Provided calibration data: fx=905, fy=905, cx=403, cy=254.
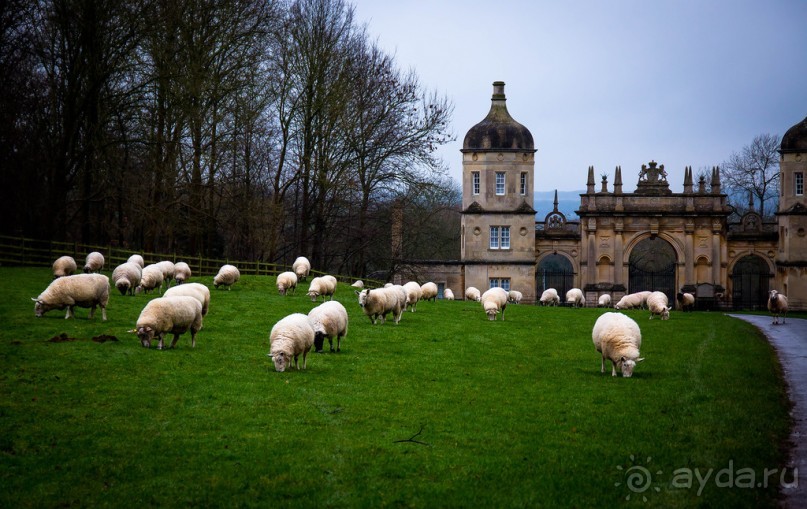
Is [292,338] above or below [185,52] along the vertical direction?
below

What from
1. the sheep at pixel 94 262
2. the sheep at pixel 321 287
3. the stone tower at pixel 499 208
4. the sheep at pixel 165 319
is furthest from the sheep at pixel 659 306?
the stone tower at pixel 499 208

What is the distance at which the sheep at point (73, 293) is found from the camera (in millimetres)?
22516

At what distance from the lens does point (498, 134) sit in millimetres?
Result: 67625

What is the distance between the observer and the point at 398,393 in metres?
15.4

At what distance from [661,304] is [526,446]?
27.9m

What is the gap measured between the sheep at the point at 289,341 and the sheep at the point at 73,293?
22.7 feet

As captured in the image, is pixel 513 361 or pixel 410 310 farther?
pixel 410 310

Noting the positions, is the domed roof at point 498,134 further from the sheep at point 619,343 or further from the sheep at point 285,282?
the sheep at point 619,343

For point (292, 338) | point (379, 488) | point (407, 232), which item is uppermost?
point (407, 232)

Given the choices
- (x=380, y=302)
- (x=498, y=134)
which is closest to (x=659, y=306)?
(x=380, y=302)

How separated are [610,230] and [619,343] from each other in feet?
162

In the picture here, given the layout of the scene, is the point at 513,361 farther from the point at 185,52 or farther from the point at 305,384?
the point at 185,52

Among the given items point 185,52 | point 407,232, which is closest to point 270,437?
point 185,52

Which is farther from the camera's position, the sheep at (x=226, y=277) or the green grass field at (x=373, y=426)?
the sheep at (x=226, y=277)
